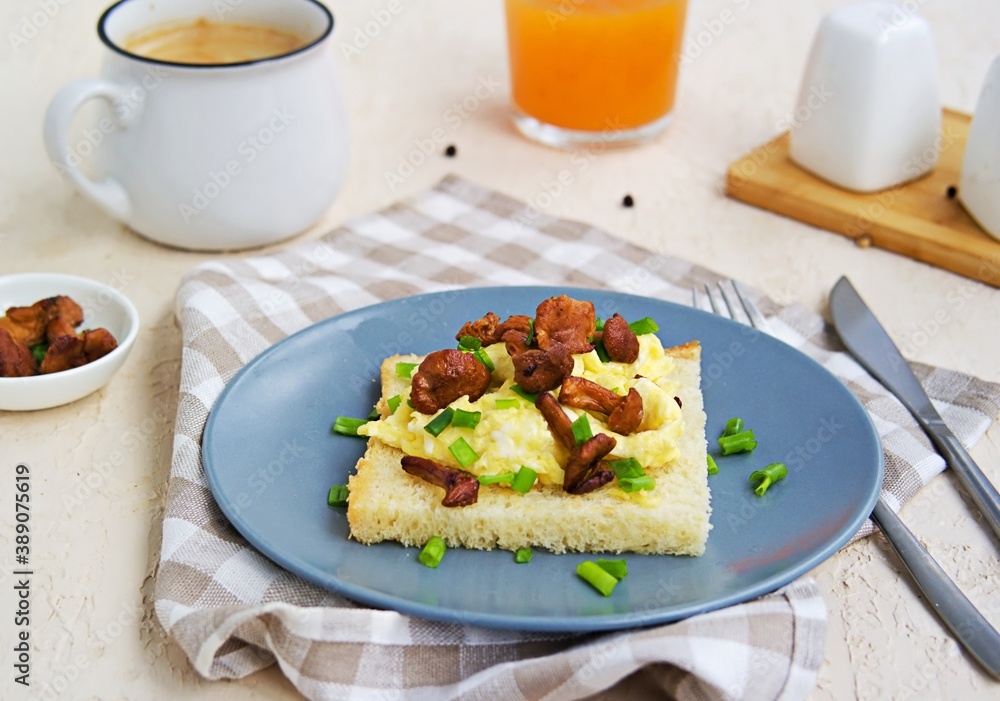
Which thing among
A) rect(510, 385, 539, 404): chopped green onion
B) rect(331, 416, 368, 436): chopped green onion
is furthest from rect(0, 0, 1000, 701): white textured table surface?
rect(510, 385, 539, 404): chopped green onion

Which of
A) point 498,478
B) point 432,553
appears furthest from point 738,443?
point 432,553

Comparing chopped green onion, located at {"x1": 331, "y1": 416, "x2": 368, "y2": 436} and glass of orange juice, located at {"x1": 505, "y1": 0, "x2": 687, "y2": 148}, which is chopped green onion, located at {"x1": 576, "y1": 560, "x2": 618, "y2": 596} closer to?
chopped green onion, located at {"x1": 331, "y1": 416, "x2": 368, "y2": 436}

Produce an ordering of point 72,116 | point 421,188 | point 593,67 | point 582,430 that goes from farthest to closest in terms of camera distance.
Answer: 1. point 421,188
2. point 593,67
3. point 72,116
4. point 582,430

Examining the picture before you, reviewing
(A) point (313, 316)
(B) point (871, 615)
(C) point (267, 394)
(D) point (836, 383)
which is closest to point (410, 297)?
(A) point (313, 316)

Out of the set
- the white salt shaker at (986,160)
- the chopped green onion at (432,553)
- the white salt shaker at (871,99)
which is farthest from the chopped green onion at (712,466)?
the white salt shaker at (871,99)

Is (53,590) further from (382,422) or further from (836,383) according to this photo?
(836,383)

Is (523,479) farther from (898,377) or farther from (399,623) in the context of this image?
(898,377)
